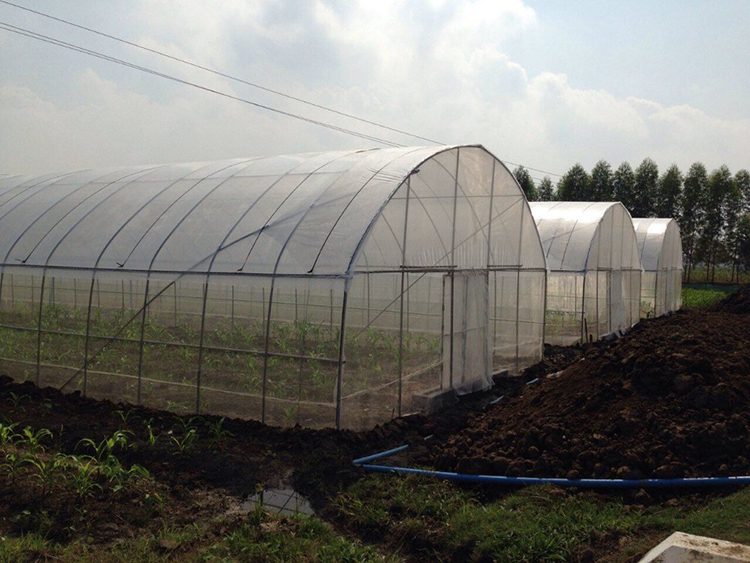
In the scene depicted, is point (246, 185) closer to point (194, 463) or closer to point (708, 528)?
point (194, 463)

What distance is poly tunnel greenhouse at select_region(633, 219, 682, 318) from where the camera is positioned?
985 inches

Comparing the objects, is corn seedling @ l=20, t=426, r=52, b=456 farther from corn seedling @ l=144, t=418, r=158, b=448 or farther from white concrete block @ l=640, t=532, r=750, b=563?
white concrete block @ l=640, t=532, r=750, b=563

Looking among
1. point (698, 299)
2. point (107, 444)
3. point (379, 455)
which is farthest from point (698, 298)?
point (107, 444)

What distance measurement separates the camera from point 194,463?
818cm

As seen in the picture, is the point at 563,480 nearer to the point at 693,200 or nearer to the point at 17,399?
the point at 17,399

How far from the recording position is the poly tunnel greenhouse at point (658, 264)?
25.0 m

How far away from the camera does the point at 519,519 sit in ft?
21.5

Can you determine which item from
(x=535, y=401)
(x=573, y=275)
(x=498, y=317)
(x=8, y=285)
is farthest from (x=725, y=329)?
(x=8, y=285)

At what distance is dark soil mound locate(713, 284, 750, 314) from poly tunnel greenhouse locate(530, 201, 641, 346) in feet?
12.4

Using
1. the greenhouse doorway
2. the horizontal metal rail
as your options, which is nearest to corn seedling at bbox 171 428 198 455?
the horizontal metal rail

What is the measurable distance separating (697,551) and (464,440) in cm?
369

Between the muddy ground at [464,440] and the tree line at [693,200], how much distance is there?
132 feet

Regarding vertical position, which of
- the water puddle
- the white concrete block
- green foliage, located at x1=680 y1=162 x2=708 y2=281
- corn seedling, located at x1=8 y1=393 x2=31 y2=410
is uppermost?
green foliage, located at x1=680 y1=162 x2=708 y2=281

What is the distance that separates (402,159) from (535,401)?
4.23 meters
